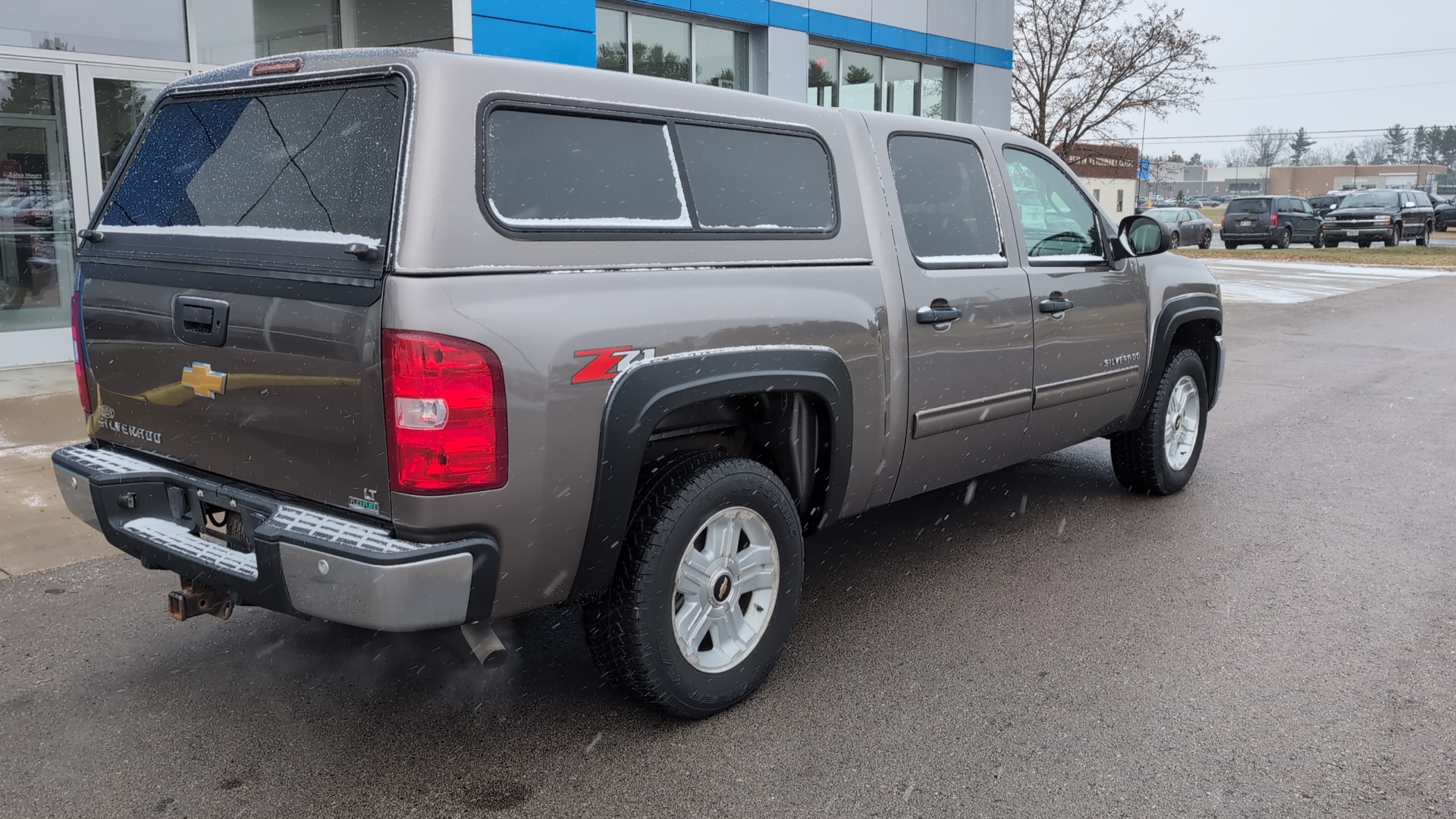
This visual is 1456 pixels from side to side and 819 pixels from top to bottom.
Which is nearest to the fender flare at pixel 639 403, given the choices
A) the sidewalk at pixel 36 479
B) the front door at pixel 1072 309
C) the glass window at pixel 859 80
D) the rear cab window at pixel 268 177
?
the rear cab window at pixel 268 177

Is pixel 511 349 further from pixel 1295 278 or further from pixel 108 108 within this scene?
pixel 1295 278

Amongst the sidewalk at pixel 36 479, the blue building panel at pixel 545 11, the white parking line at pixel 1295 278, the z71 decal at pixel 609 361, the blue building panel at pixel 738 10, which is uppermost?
the blue building panel at pixel 738 10

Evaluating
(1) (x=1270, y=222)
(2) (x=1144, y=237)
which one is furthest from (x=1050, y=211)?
(1) (x=1270, y=222)

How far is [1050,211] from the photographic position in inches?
203

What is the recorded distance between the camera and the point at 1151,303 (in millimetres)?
5617

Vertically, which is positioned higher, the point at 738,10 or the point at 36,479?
the point at 738,10

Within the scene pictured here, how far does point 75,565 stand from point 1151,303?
5090mm

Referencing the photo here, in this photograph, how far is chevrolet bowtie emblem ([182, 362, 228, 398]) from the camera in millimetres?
3146

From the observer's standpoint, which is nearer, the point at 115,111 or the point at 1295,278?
the point at 115,111

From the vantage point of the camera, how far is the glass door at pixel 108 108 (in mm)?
9945

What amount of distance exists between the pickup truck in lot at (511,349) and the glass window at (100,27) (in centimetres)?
748

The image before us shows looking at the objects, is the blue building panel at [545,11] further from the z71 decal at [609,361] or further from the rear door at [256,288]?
the z71 decal at [609,361]

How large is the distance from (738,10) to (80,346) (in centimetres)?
1302

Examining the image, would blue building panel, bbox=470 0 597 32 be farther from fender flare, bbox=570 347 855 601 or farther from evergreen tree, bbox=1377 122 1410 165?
evergreen tree, bbox=1377 122 1410 165
